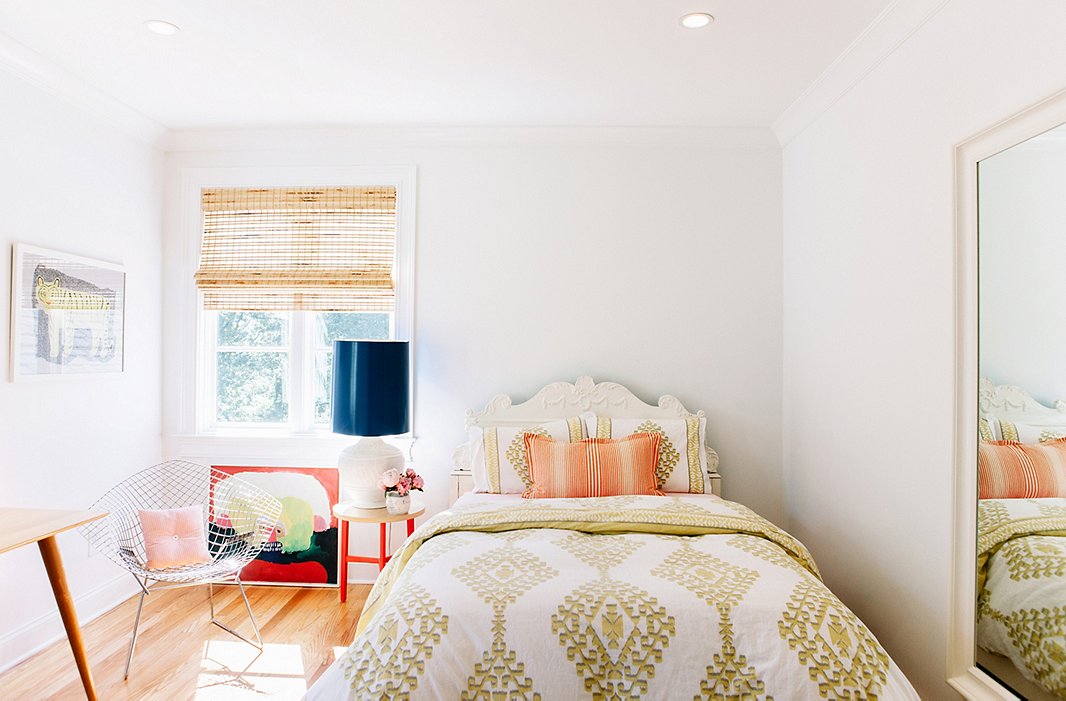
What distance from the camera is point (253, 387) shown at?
3.94 metres

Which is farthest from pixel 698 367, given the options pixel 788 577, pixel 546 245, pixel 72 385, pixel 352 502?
pixel 72 385

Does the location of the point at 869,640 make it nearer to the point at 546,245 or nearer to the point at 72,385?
the point at 546,245

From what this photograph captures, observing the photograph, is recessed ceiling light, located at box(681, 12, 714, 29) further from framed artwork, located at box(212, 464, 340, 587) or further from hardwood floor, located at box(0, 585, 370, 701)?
hardwood floor, located at box(0, 585, 370, 701)

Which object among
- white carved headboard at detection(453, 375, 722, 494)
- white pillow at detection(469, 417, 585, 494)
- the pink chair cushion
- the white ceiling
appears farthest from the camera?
white carved headboard at detection(453, 375, 722, 494)

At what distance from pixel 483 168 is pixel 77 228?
213 centimetres

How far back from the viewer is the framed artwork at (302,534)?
3754 mm

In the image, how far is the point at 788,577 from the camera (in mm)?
2016

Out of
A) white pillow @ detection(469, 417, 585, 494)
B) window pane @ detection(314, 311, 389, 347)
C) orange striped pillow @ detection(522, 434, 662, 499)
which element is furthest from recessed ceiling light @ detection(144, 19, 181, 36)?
orange striped pillow @ detection(522, 434, 662, 499)

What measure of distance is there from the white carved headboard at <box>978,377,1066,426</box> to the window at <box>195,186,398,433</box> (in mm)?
2890

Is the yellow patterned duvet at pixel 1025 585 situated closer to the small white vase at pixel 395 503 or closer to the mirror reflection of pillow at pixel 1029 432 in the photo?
the mirror reflection of pillow at pixel 1029 432

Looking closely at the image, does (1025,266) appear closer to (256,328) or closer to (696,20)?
(696,20)

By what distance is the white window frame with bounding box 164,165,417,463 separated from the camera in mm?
3783

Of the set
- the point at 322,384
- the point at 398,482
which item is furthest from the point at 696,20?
the point at 322,384

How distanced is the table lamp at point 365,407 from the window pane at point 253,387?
2.49ft
